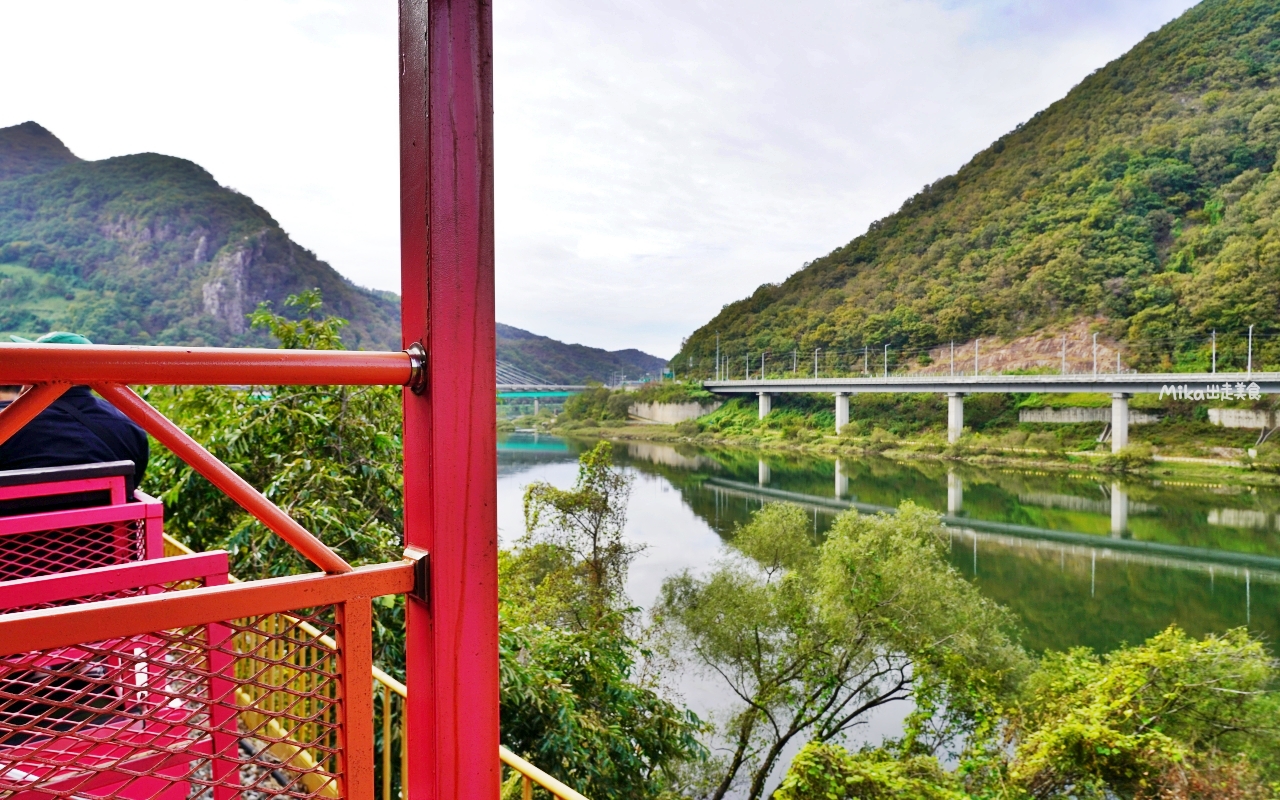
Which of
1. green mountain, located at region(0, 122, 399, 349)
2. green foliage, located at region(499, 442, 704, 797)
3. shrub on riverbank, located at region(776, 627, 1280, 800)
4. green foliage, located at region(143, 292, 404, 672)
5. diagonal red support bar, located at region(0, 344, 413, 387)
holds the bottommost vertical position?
shrub on riverbank, located at region(776, 627, 1280, 800)

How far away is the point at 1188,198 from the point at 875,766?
121 feet

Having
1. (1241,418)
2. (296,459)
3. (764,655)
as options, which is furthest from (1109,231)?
(296,459)

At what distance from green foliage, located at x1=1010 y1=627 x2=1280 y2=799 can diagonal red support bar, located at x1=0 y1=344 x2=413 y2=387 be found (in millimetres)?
5706

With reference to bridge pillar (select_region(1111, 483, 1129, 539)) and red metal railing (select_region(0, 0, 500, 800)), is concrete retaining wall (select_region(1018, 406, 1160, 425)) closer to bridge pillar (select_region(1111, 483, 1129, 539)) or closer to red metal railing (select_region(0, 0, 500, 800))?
bridge pillar (select_region(1111, 483, 1129, 539))

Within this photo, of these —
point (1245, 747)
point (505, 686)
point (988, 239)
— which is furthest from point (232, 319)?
point (988, 239)

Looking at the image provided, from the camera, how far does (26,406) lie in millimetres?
598

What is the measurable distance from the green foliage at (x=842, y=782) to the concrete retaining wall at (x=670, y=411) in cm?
2967

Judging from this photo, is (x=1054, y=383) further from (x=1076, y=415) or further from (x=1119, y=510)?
(x=1119, y=510)

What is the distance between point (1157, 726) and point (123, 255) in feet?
29.4

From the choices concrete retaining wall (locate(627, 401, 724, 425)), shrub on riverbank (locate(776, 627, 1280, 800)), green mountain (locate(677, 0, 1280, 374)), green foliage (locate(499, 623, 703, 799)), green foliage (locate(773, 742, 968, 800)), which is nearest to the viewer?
green foliage (locate(499, 623, 703, 799))

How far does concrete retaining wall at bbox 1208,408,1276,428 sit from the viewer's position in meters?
21.2

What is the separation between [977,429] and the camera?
87.6 ft

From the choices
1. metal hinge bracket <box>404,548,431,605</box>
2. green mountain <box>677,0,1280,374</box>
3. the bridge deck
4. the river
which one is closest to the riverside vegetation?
the river

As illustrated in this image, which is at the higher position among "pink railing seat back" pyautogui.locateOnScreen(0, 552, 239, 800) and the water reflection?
"pink railing seat back" pyautogui.locateOnScreen(0, 552, 239, 800)
